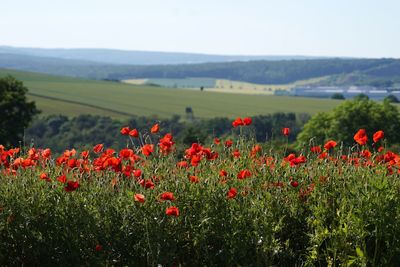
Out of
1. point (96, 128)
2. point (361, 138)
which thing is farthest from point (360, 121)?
point (361, 138)

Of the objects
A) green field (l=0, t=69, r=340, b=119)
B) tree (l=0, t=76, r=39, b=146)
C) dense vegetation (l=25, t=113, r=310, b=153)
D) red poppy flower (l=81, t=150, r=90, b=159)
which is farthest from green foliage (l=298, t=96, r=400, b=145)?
green field (l=0, t=69, r=340, b=119)

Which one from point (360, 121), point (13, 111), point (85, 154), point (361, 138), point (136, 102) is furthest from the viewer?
point (136, 102)

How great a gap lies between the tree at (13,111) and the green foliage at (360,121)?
19.2m

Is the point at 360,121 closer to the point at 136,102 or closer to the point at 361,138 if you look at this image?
the point at 361,138

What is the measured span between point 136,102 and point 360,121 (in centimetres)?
7696

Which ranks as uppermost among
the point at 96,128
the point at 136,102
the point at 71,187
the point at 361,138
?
the point at 361,138

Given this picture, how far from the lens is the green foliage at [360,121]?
4694 centimetres

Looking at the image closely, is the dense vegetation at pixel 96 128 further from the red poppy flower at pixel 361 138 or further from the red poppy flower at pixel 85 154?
the red poppy flower at pixel 361 138

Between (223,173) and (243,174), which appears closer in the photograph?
(243,174)

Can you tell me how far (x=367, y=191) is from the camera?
17.9 ft

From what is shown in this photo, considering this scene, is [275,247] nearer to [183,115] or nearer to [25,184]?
[25,184]

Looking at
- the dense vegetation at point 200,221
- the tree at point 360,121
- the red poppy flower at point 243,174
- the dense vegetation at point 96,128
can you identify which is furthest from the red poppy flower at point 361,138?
the dense vegetation at point 96,128

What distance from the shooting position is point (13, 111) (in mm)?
42781

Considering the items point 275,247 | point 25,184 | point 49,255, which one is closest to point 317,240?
point 275,247
